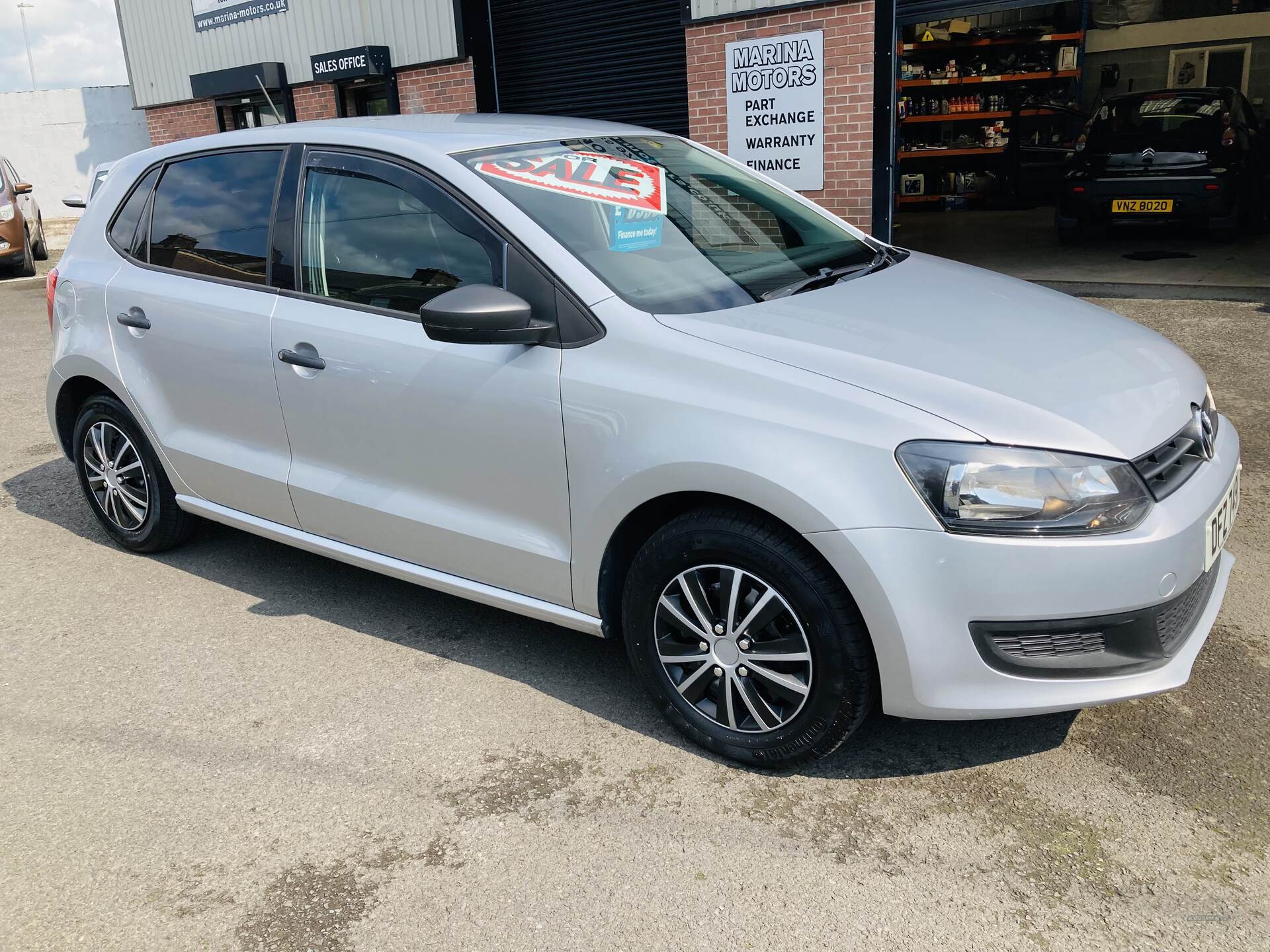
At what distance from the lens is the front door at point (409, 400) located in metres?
3.11

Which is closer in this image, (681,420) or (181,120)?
(681,420)

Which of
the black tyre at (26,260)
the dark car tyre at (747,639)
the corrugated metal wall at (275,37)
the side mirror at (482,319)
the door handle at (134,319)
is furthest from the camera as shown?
the black tyre at (26,260)

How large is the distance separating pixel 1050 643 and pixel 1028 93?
1627cm

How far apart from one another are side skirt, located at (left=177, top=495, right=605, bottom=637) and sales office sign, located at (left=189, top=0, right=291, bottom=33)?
41.9 ft

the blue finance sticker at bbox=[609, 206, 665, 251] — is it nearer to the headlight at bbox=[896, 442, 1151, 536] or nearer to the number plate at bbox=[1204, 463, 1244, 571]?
the headlight at bbox=[896, 442, 1151, 536]

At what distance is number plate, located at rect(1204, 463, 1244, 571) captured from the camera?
2727 millimetres

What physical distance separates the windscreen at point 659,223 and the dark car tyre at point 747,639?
0.70 meters

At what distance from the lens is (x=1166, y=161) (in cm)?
1080

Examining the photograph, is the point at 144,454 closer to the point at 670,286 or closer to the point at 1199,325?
the point at 670,286

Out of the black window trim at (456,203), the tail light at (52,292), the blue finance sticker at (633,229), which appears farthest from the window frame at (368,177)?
the tail light at (52,292)

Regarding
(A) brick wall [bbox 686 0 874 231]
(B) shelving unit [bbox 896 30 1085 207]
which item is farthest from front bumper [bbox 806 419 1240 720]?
(B) shelving unit [bbox 896 30 1085 207]

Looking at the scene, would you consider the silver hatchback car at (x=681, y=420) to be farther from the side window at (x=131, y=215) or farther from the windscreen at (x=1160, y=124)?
the windscreen at (x=1160, y=124)

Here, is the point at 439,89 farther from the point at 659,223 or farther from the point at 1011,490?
the point at 1011,490

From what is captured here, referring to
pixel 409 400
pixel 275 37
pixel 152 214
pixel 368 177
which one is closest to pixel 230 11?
pixel 275 37
